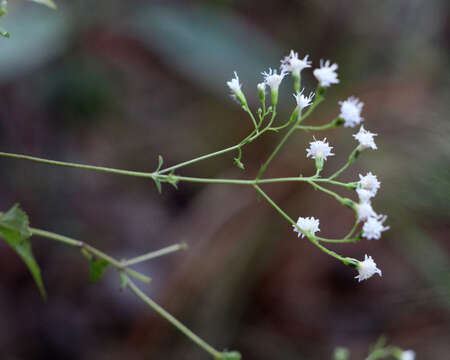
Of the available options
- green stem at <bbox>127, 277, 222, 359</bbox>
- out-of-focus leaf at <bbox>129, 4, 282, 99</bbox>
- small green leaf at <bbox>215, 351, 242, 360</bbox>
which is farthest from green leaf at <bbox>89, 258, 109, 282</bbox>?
out-of-focus leaf at <bbox>129, 4, 282, 99</bbox>

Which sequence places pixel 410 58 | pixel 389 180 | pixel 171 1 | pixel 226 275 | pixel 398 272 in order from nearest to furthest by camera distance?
pixel 389 180 < pixel 226 275 < pixel 398 272 < pixel 410 58 < pixel 171 1

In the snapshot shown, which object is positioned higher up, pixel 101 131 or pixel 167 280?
pixel 101 131

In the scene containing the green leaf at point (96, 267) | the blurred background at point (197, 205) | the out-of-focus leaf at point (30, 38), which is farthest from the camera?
the blurred background at point (197, 205)

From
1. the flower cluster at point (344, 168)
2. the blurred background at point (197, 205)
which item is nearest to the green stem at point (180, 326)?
the flower cluster at point (344, 168)

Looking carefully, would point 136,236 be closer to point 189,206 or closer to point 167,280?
point 189,206

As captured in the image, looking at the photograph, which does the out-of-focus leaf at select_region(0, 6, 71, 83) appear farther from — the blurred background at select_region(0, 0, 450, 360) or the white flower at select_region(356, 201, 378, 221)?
the white flower at select_region(356, 201, 378, 221)

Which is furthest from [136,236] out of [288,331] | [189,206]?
[288,331]

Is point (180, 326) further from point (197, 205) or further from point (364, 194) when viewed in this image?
point (197, 205)

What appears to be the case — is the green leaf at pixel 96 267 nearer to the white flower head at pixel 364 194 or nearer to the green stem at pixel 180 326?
the green stem at pixel 180 326

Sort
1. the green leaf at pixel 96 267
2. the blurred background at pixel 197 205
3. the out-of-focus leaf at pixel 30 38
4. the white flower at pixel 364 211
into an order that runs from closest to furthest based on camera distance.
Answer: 1. the white flower at pixel 364 211
2. the green leaf at pixel 96 267
3. the out-of-focus leaf at pixel 30 38
4. the blurred background at pixel 197 205
